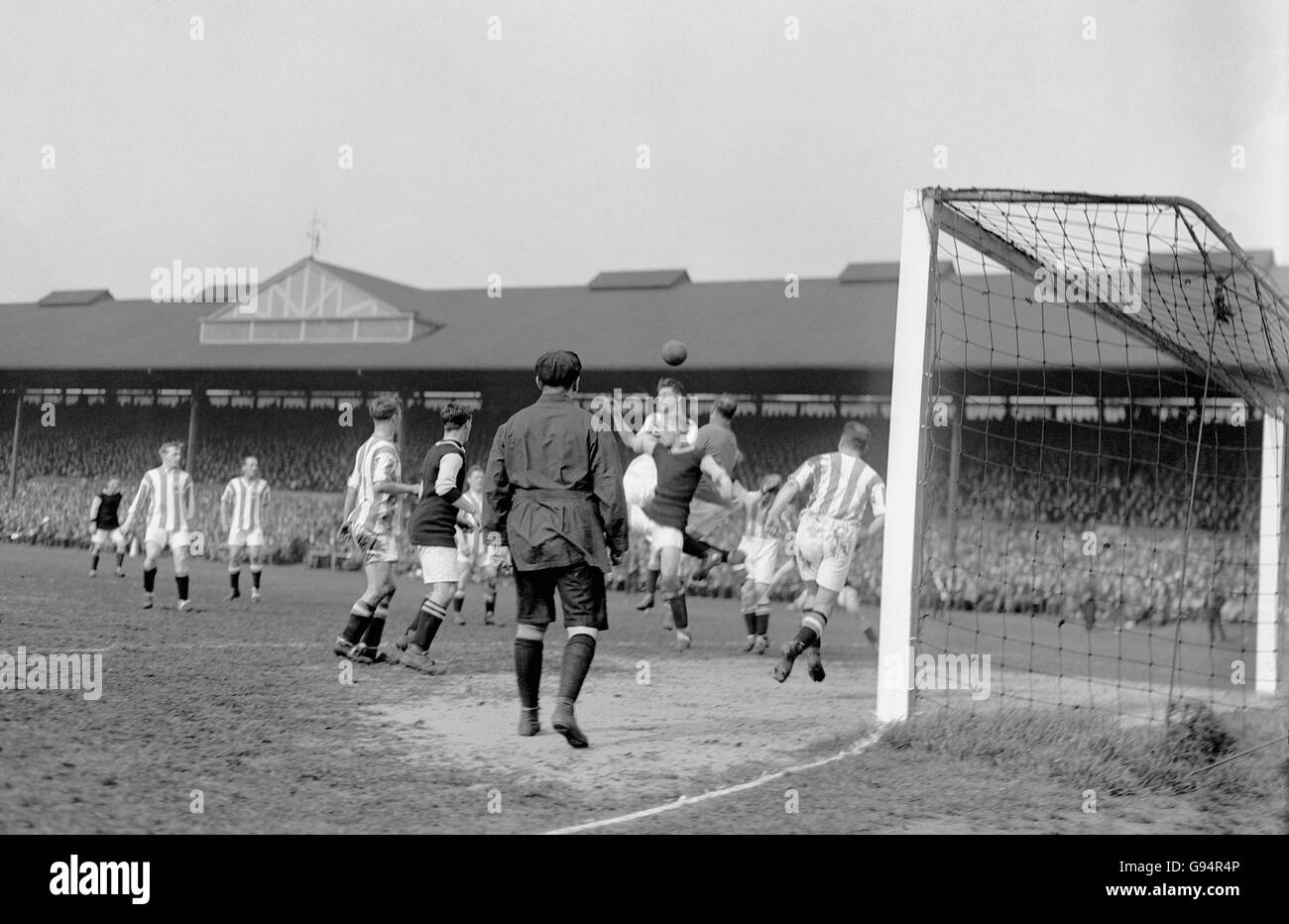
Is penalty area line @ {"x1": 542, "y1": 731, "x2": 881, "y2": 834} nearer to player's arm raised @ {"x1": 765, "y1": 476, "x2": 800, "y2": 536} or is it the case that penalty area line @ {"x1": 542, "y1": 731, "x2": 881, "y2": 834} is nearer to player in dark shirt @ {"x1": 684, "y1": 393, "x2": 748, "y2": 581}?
player's arm raised @ {"x1": 765, "y1": 476, "x2": 800, "y2": 536}

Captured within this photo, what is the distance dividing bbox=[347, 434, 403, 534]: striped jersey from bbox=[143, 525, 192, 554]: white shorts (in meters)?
4.20

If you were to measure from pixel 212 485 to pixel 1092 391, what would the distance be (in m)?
17.6

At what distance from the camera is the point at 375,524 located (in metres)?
7.98

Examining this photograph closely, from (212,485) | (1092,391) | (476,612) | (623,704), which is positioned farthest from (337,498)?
(623,704)

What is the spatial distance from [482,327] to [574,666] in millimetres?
21733

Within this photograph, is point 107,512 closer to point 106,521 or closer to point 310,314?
point 106,521

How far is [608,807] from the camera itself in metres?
4.51

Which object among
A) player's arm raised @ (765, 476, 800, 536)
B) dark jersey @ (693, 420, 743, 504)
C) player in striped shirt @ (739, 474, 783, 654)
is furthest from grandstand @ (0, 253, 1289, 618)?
player's arm raised @ (765, 476, 800, 536)

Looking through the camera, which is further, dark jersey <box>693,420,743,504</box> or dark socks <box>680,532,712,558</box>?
dark socks <box>680,532,712,558</box>

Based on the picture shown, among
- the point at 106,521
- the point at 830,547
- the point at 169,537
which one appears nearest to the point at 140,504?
the point at 169,537

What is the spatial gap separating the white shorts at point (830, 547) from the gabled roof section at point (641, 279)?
2065 cm

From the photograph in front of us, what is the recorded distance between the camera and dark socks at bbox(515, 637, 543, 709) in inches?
223

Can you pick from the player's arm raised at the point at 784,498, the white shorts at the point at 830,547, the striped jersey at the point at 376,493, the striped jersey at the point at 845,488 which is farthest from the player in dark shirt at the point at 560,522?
the player's arm raised at the point at 784,498
